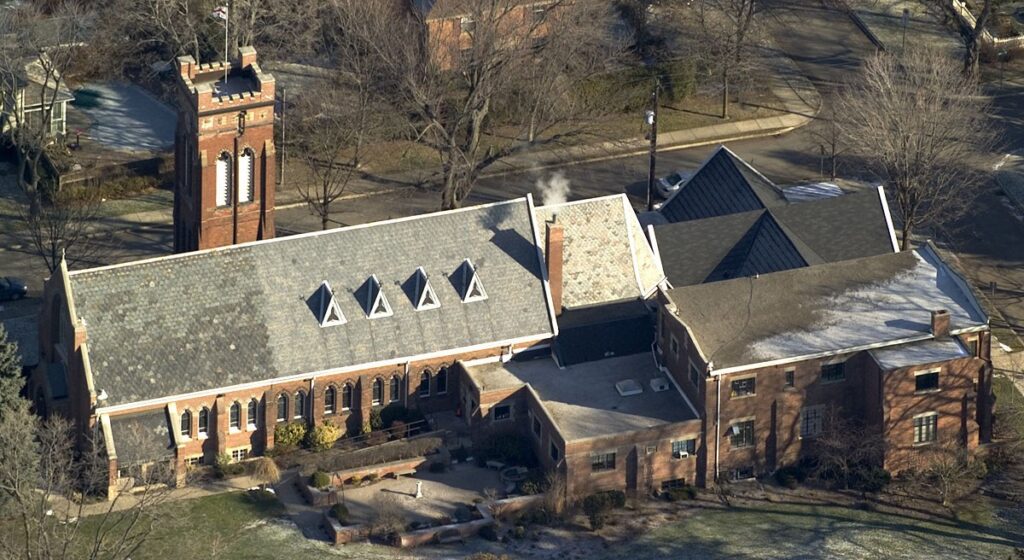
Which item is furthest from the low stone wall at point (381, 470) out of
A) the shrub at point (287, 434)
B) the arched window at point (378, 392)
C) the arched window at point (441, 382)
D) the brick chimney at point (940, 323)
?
the brick chimney at point (940, 323)

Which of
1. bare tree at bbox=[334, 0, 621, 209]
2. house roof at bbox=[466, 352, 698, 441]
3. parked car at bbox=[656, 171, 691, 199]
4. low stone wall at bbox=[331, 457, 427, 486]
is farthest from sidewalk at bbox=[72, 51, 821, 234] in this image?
low stone wall at bbox=[331, 457, 427, 486]

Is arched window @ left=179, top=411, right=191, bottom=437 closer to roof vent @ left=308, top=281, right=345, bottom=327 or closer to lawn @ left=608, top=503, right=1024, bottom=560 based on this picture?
roof vent @ left=308, top=281, right=345, bottom=327

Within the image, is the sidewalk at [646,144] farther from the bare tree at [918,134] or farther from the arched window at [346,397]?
the arched window at [346,397]

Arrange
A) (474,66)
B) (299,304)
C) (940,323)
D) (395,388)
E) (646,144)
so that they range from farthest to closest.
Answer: (646,144) → (474,66) → (395,388) → (940,323) → (299,304)

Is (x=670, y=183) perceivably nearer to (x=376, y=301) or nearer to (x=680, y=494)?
(x=376, y=301)

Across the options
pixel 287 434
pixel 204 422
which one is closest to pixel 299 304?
pixel 287 434
